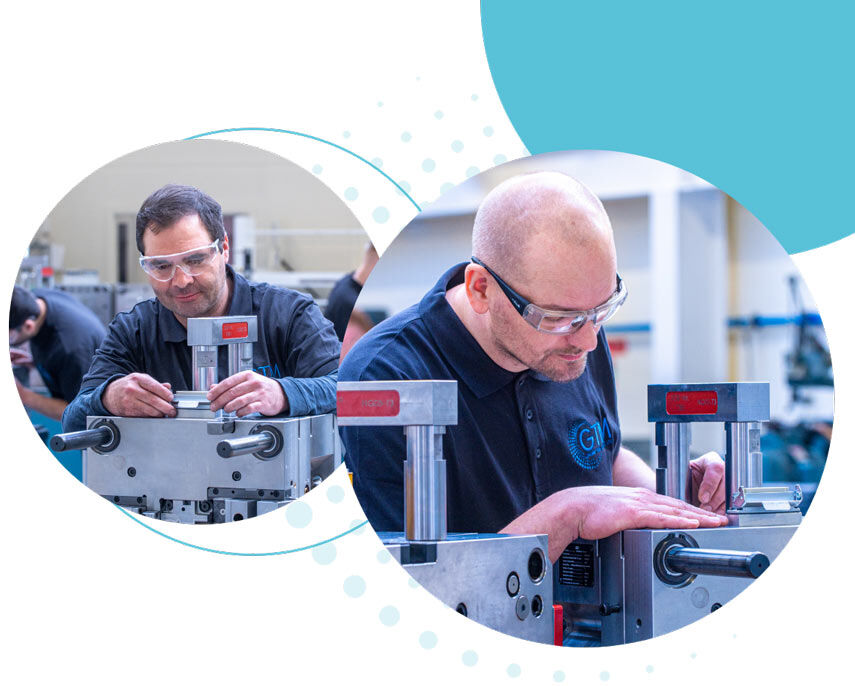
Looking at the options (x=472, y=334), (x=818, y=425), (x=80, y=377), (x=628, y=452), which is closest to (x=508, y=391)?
(x=472, y=334)

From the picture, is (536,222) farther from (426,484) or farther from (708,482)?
(708,482)

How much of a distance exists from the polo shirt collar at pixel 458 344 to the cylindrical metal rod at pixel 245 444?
1.97 feet

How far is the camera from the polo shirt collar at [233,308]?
276 centimetres

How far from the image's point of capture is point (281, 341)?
2.75 metres

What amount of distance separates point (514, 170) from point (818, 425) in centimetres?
215

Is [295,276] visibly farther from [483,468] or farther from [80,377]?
[483,468]

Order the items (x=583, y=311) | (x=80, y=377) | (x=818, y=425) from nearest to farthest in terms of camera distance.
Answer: (x=583, y=311) → (x=80, y=377) → (x=818, y=425)

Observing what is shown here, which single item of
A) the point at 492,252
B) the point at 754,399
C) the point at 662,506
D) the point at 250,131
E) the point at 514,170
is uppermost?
the point at 250,131

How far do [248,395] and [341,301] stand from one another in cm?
35

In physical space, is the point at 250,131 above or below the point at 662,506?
above

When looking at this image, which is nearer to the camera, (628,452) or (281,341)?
(628,452)

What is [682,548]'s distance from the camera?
2.04 metres

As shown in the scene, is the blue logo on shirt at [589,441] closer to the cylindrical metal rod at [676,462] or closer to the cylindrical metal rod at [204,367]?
the cylindrical metal rod at [676,462]

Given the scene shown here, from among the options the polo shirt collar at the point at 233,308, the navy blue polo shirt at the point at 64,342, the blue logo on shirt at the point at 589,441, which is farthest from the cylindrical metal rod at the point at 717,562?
the navy blue polo shirt at the point at 64,342
